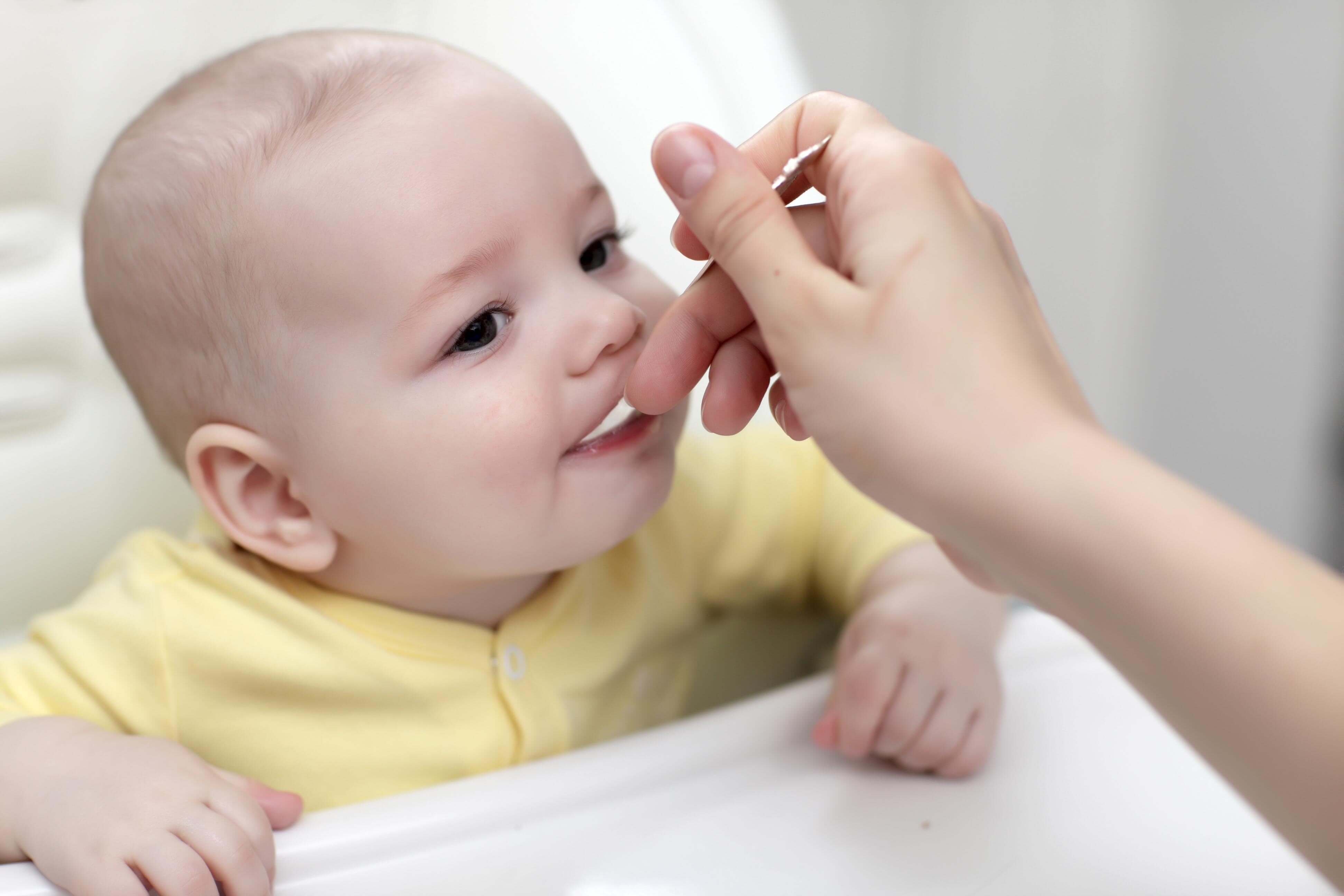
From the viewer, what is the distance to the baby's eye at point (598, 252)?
624 mm

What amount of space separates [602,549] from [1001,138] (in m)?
0.86

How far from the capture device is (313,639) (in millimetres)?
624

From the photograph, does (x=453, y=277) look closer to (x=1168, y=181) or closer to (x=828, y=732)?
(x=828, y=732)

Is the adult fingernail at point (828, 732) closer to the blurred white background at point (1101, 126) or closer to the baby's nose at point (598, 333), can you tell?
the baby's nose at point (598, 333)

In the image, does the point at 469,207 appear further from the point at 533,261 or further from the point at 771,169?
the point at 771,169

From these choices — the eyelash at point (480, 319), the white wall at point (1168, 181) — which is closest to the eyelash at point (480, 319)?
the eyelash at point (480, 319)

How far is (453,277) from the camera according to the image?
0.54m

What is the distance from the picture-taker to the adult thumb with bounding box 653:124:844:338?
1.25ft

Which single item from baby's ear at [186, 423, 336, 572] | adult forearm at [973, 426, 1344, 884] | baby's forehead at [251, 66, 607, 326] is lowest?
baby's ear at [186, 423, 336, 572]

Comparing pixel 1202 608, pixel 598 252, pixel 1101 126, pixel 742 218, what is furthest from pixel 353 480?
pixel 1101 126

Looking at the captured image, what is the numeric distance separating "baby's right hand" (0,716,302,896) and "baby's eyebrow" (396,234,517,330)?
0.22 m

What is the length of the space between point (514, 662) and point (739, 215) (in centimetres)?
36

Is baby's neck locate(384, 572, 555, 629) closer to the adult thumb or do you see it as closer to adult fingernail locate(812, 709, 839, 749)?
adult fingernail locate(812, 709, 839, 749)

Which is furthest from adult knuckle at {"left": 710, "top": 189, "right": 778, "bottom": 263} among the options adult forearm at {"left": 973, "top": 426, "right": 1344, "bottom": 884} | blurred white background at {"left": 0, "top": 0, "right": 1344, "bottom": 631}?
blurred white background at {"left": 0, "top": 0, "right": 1344, "bottom": 631}
